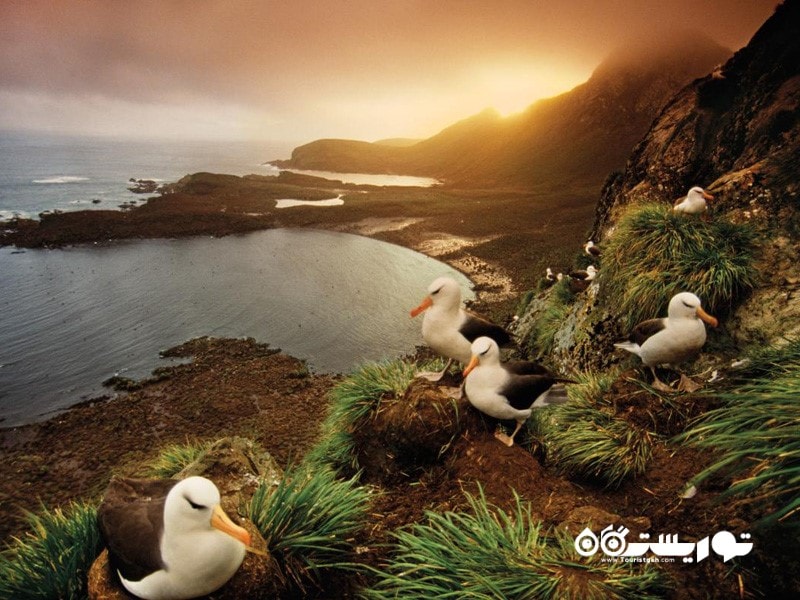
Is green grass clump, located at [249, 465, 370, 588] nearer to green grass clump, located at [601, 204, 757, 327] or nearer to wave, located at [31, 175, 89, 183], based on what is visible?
green grass clump, located at [601, 204, 757, 327]

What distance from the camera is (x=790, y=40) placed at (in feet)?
29.6

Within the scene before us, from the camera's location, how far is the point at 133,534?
2879 millimetres

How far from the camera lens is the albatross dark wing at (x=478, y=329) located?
4.89 meters

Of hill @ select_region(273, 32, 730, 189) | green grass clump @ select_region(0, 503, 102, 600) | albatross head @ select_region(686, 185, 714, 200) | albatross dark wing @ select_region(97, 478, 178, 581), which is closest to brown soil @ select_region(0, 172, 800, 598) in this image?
green grass clump @ select_region(0, 503, 102, 600)

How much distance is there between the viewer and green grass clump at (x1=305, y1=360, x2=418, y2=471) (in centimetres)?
529

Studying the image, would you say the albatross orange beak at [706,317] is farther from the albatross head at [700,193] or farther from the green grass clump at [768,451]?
the albatross head at [700,193]

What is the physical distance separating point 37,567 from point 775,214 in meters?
10.4

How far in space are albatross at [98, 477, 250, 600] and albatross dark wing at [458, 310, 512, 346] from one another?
3.16 meters

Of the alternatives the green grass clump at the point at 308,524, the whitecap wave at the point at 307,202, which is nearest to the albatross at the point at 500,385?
the green grass clump at the point at 308,524

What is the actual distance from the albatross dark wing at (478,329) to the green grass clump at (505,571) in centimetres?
210

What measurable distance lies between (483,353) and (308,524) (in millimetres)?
2397

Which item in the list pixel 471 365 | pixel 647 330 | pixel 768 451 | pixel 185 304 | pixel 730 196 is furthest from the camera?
pixel 185 304

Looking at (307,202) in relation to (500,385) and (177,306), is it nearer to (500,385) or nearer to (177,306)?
(177,306)

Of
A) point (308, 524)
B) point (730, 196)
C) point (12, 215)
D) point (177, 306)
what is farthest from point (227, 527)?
point (12, 215)
